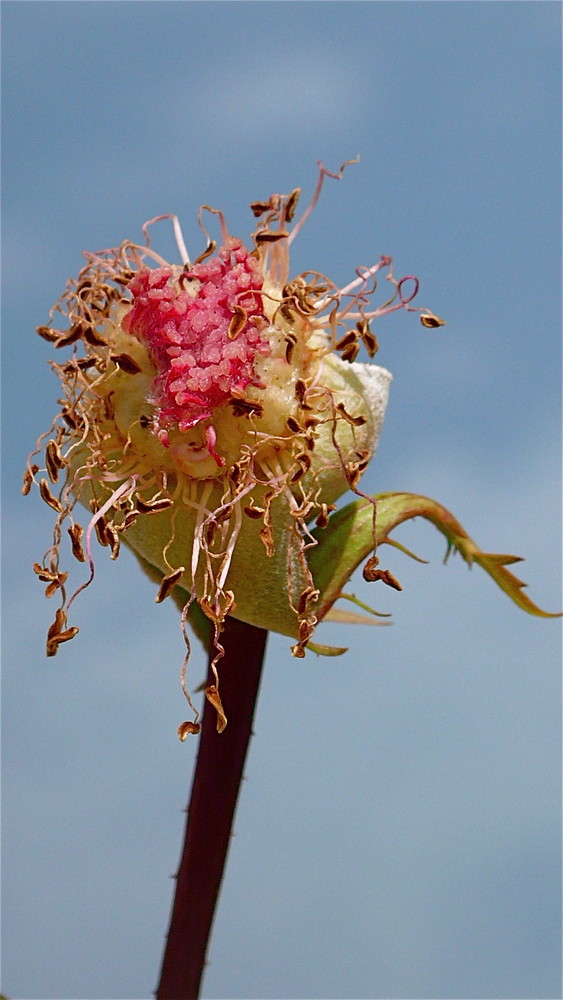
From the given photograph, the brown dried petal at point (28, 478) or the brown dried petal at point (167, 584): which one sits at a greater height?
the brown dried petal at point (28, 478)

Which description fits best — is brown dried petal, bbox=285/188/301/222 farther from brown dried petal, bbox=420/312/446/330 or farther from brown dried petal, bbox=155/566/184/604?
brown dried petal, bbox=155/566/184/604

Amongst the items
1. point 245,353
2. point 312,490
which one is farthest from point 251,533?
point 245,353

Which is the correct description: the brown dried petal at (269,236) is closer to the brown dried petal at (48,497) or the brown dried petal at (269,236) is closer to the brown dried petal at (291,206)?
the brown dried petal at (291,206)

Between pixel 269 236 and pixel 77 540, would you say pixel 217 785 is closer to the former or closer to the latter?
pixel 77 540

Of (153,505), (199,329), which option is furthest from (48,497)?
(199,329)

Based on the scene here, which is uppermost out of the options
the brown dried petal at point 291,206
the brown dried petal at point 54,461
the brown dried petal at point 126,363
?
the brown dried petal at point 291,206

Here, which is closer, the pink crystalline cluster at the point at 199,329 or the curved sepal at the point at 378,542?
the pink crystalline cluster at the point at 199,329

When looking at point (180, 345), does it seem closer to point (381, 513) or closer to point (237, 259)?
point (237, 259)

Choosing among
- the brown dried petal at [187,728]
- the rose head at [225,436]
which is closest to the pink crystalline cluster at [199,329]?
the rose head at [225,436]
